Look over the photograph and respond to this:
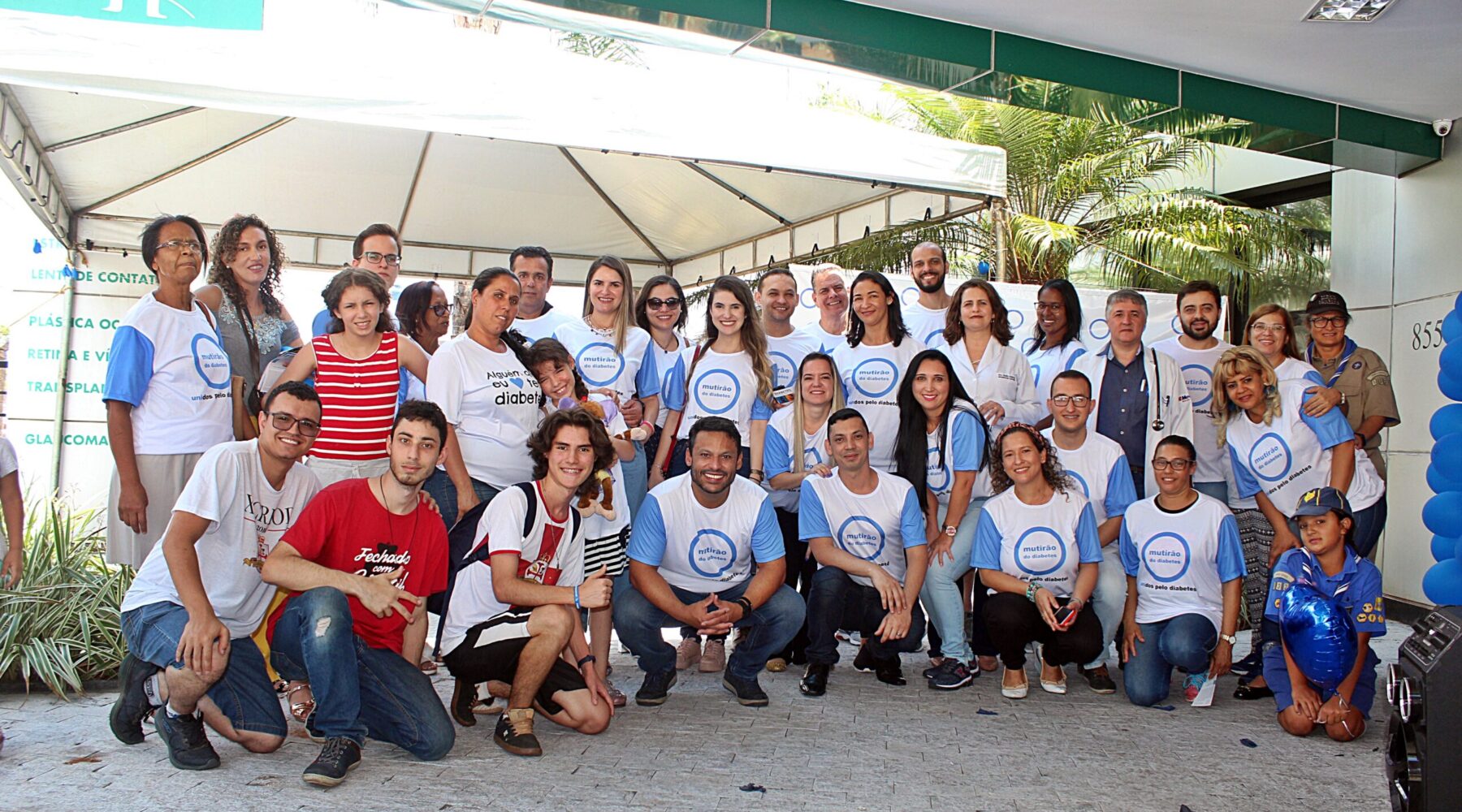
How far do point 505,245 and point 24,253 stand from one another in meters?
4.46

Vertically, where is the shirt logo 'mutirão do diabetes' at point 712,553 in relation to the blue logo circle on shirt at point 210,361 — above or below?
below

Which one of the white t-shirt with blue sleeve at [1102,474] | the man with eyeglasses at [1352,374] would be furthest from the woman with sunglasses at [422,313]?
the man with eyeglasses at [1352,374]

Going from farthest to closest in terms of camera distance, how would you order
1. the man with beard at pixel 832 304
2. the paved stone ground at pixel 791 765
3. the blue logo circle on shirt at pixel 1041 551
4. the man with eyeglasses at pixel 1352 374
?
the man with beard at pixel 832 304 → the man with eyeglasses at pixel 1352 374 → the blue logo circle on shirt at pixel 1041 551 → the paved stone ground at pixel 791 765

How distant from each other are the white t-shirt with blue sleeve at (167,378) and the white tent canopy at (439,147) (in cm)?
121

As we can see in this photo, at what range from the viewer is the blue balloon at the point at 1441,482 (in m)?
4.83

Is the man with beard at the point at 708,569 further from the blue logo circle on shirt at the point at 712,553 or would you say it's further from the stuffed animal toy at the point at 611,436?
the stuffed animal toy at the point at 611,436

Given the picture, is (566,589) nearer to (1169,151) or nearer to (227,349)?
(227,349)

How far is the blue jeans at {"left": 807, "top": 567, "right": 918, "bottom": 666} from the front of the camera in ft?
14.8

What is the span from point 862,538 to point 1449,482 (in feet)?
9.29

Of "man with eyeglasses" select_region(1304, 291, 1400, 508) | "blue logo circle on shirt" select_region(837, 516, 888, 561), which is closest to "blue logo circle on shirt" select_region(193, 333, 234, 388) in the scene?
"blue logo circle on shirt" select_region(837, 516, 888, 561)

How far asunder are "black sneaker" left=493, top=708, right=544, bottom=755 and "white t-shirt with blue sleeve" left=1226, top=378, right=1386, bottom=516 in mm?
3462

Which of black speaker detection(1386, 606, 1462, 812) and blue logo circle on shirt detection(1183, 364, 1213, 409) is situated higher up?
blue logo circle on shirt detection(1183, 364, 1213, 409)

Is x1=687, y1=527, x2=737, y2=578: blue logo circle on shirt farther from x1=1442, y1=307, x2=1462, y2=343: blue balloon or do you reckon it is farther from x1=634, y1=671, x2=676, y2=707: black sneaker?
x1=1442, y1=307, x2=1462, y2=343: blue balloon

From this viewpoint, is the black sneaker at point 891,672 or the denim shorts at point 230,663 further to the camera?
the black sneaker at point 891,672
